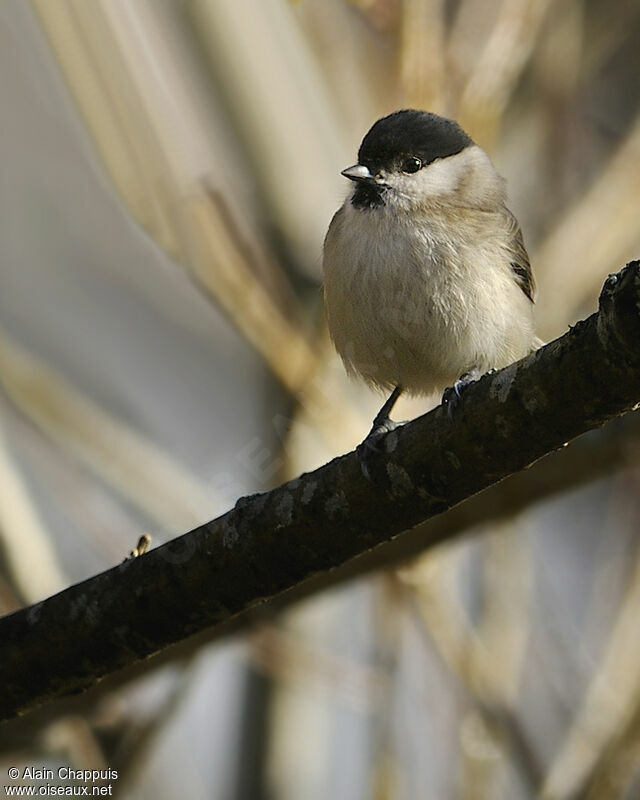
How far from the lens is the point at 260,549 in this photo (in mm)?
2301

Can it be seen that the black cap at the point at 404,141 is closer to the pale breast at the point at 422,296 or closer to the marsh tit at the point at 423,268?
the marsh tit at the point at 423,268

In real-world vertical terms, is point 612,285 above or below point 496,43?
below

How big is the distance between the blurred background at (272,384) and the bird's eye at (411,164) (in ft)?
2.32

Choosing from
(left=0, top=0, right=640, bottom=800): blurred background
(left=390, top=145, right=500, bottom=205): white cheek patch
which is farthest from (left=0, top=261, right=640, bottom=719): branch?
(left=390, top=145, right=500, bottom=205): white cheek patch

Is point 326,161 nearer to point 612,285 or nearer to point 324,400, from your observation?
point 324,400

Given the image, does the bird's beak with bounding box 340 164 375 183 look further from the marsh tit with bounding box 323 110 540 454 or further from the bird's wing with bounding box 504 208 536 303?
the bird's wing with bounding box 504 208 536 303

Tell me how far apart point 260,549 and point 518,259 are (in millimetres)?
1379

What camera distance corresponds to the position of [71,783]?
141 inches

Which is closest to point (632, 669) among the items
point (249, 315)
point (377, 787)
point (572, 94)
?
point (377, 787)

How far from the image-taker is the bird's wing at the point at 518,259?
322 centimetres

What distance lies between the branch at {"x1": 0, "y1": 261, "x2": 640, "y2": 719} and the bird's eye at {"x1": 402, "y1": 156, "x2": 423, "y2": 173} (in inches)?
46.9

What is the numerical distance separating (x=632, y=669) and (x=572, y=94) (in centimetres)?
237

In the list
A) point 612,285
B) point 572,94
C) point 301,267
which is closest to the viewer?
point 612,285

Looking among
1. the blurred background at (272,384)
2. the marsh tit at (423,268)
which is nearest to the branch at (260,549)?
the marsh tit at (423,268)
